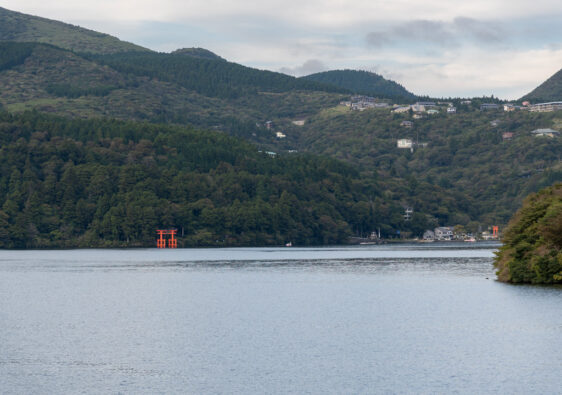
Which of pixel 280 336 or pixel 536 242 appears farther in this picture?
pixel 536 242

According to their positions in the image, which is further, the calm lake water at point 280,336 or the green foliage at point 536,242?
the green foliage at point 536,242

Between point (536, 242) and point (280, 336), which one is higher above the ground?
point (536, 242)

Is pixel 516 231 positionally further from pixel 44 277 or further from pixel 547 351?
pixel 44 277

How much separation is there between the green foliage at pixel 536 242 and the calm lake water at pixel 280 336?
2.67 m

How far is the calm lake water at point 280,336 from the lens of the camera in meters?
43.9

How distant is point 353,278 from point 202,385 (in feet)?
240

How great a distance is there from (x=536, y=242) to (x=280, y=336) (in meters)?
41.3

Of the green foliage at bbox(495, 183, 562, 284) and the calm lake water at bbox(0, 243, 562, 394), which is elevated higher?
the green foliage at bbox(495, 183, 562, 284)

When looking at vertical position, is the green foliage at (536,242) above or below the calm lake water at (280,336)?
above

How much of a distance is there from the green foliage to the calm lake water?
8.76ft

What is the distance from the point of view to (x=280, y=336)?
196 ft

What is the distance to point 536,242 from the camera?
88812 mm

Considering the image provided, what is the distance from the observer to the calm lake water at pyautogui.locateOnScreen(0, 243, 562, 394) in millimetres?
43938

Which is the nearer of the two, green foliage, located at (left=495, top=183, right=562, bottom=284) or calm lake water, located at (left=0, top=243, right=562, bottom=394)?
calm lake water, located at (left=0, top=243, right=562, bottom=394)
